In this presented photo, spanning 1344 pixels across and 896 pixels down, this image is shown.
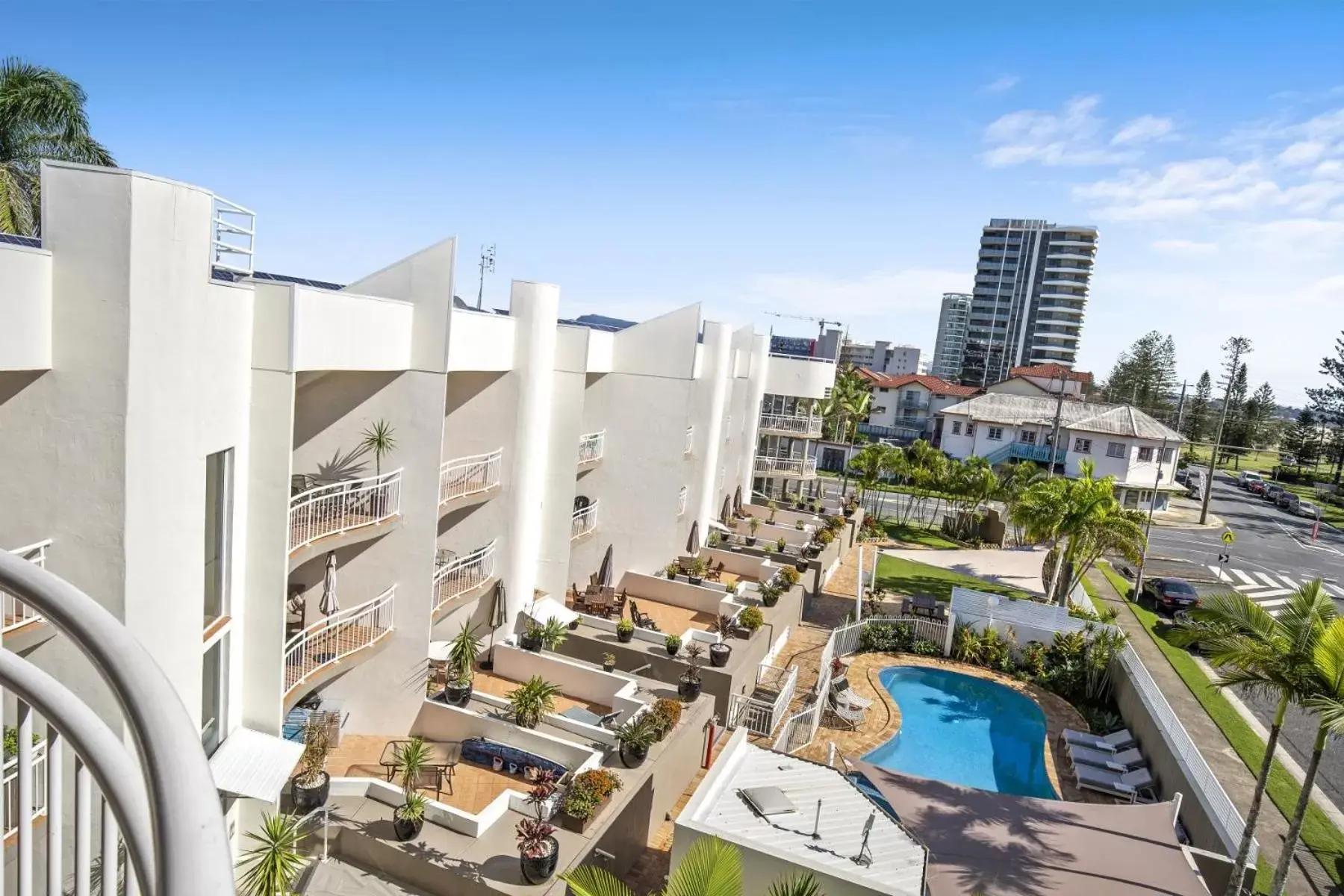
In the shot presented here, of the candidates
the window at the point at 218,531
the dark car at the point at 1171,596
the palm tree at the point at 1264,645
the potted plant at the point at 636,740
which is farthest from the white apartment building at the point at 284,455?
the dark car at the point at 1171,596

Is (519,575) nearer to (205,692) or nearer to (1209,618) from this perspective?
(205,692)

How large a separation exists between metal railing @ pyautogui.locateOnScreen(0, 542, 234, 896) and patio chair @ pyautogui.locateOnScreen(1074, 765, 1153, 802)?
21.3 m

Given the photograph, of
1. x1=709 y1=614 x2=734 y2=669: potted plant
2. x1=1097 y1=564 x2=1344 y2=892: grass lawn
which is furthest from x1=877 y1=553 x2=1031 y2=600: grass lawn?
x1=709 y1=614 x2=734 y2=669: potted plant

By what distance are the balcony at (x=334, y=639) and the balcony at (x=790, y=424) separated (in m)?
28.9

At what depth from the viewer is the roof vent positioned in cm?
1341

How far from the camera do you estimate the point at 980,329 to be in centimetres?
12719

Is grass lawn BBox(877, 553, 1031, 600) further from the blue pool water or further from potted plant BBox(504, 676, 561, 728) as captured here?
potted plant BBox(504, 676, 561, 728)

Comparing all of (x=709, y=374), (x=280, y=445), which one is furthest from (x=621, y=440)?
(x=280, y=445)

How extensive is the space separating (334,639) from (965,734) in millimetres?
16927

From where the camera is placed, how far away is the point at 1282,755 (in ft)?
69.1

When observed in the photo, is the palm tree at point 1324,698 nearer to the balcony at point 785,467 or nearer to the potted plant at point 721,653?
the potted plant at point 721,653

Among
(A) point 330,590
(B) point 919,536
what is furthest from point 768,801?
(B) point 919,536

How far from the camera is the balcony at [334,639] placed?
14.1 m

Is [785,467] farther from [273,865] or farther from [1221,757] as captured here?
[273,865]
